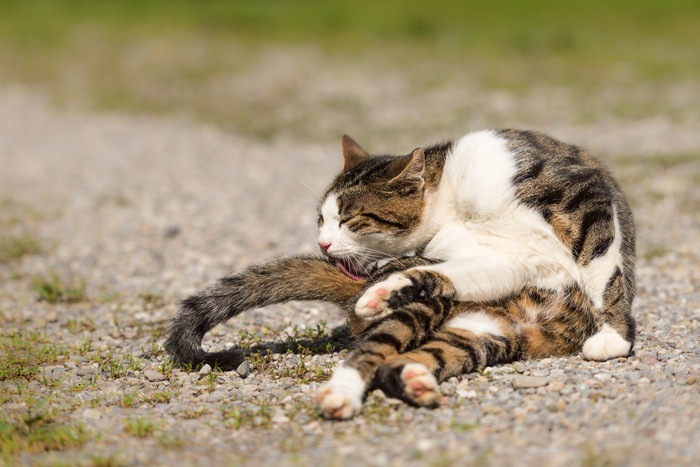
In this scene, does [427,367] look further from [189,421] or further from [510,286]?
[189,421]

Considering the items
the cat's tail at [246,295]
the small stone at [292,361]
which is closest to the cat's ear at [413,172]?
the cat's tail at [246,295]

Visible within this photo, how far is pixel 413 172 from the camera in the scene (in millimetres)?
5785

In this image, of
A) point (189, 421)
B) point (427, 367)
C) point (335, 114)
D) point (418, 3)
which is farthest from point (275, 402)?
A: point (418, 3)

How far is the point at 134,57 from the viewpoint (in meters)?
24.6

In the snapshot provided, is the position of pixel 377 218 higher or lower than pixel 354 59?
lower

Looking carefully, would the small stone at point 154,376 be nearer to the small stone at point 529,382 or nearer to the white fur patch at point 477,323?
the white fur patch at point 477,323

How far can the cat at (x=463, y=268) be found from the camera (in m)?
5.11

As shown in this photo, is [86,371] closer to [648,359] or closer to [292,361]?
[292,361]

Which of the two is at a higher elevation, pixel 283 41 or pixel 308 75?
pixel 283 41

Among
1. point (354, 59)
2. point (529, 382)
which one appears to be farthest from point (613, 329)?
point (354, 59)

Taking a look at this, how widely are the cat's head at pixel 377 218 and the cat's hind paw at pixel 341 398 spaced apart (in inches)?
51.0

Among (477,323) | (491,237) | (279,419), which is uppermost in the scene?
(491,237)

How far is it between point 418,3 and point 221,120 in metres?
15.6

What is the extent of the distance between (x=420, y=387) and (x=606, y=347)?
4.63 ft
